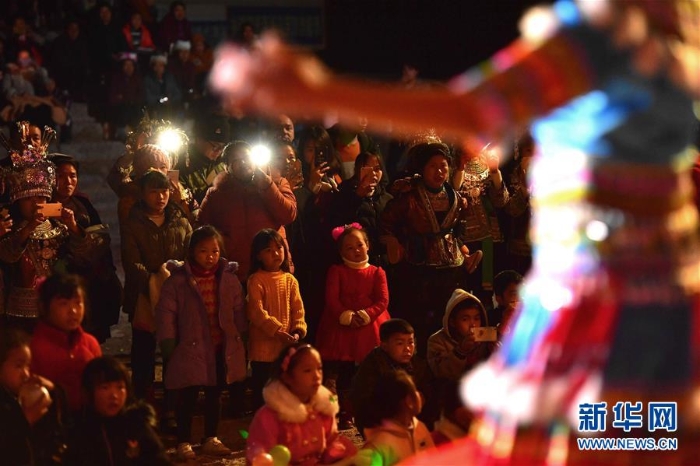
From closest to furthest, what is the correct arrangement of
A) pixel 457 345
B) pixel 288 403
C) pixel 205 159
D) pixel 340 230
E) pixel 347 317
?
pixel 288 403 → pixel 457 345 → pixel 347 317 → pixel 340 230 → pixel 205 159

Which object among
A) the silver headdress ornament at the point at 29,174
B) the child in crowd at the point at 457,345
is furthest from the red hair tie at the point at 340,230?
the silver headdress ornament at the point at 29,174

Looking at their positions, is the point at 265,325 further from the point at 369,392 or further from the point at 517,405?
the point at 517,405

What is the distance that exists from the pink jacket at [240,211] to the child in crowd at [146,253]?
0.36 metres

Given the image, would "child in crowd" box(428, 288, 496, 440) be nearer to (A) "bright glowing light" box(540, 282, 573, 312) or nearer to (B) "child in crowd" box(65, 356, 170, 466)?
(B) "child in crowd" box(65, 356, 170, 466)

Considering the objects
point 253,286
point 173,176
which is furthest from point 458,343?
point 173,176

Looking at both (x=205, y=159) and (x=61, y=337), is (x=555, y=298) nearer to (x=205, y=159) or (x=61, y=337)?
(x=61, y=337)

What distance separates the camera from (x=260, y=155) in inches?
294

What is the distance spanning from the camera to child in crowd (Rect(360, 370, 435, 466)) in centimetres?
538

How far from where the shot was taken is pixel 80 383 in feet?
17.9

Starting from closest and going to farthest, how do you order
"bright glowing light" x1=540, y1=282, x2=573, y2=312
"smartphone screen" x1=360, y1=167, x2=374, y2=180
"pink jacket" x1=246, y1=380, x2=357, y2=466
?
1. "bright glowing light" x1=540, y1=282, x2=573, y2=312
2. "pink jacket" x1=246, y1=380, x2=357, y2=466
3. "smartphone screen" x1=360, y1=167, x2=374, y2=180

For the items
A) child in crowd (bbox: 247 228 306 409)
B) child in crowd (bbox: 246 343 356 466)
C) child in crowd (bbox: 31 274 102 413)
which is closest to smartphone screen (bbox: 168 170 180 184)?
child in crowd (bbox: 247 228 306 409)

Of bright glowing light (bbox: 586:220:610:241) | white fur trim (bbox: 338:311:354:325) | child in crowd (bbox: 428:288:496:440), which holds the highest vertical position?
white fur trim (bbox: 338:311:354:325)

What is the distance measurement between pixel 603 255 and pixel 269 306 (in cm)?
335

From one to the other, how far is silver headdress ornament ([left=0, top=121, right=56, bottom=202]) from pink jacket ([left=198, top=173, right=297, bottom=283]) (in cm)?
90
